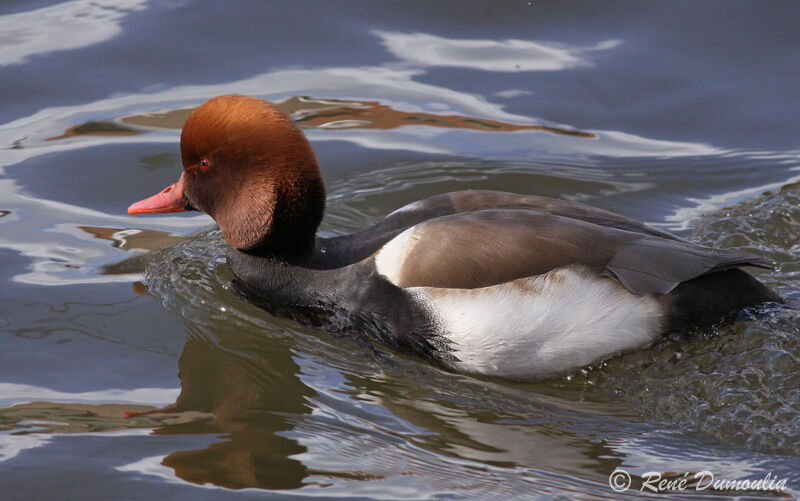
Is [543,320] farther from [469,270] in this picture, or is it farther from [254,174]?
[254,174]

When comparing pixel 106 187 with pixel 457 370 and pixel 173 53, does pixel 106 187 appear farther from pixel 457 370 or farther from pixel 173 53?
pixel 457 370

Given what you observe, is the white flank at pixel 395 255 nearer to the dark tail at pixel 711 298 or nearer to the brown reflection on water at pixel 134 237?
the dark tail at pixel 711 298

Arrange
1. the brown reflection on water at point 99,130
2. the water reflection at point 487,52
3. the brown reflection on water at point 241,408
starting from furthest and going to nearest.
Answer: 1. the water reflection at point 487,52
2. the brown reflection on water at point 99,130
3. the brown reflection on water at point 241,408

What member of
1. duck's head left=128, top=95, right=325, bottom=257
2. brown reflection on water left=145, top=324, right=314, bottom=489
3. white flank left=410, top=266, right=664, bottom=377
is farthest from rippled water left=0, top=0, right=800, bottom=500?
duck's head left=128, top=95, right=325, bottom=257

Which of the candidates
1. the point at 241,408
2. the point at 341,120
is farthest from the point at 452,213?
the point at 341,120

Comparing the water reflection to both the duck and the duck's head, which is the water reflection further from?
the duck's head

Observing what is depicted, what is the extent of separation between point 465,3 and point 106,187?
3.56m

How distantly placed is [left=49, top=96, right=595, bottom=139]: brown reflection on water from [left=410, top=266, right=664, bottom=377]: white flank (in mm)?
2680

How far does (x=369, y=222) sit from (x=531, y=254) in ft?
5.90

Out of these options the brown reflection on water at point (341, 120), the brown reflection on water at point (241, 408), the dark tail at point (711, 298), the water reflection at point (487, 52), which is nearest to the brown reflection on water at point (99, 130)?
the brown reflection on water at point (341, 120)

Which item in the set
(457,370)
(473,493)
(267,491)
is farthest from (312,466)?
(457,370)

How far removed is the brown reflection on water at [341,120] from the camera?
673 centimetres

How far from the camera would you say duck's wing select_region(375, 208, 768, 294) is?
13.8 ft

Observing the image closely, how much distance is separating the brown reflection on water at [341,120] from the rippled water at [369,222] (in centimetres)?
2
